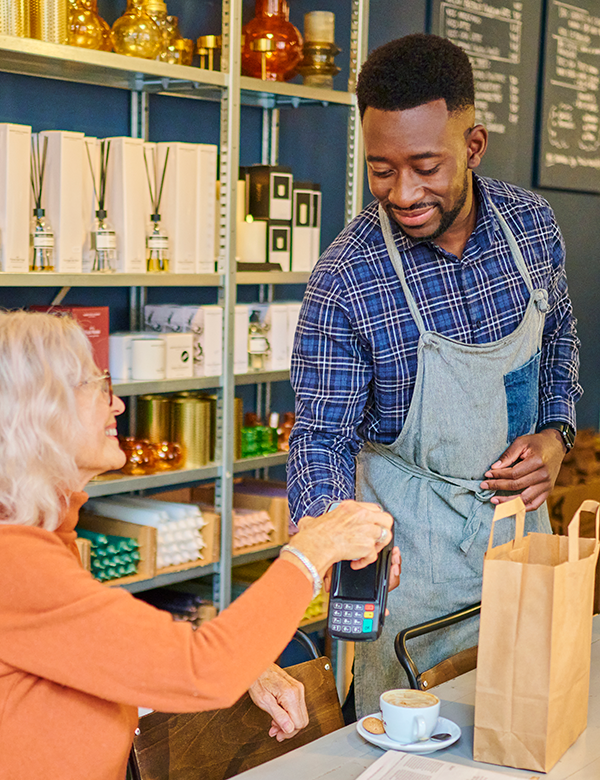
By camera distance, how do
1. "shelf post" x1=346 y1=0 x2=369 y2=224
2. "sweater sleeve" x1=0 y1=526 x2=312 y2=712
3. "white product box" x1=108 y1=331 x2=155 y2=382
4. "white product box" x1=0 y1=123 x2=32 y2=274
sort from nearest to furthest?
"sweater sleeve" x1=0 y1=526 x2=312 y2=712, "white product box" x1=0 y1=123 x2=32 y2=274, "white product box" x1=108 y1=331 x2=155 y2=382, "shelf post" x1=346 y1=0 x2=369 y2=224

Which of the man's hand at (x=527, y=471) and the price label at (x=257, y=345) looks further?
the price label at (x=257, y=345)

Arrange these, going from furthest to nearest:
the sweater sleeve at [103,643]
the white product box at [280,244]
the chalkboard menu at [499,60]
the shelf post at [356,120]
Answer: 1. the chalkboard menu at [499,60]
2. the shelf post at [356,120]
3. the white product box at [280,244]
4. the sweater sleeve at [103,643]

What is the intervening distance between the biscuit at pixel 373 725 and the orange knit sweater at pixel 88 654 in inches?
10.6

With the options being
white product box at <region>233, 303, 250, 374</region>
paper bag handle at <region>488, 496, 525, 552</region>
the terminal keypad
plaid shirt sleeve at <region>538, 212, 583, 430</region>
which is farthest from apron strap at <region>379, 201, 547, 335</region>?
white product box at <region>233, 303, 250, 374</region>

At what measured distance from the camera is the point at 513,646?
1299 millimetres

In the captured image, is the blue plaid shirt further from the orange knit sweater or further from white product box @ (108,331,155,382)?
white product box @ (108,331,155,382)

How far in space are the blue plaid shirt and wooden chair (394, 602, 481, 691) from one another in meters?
0.27

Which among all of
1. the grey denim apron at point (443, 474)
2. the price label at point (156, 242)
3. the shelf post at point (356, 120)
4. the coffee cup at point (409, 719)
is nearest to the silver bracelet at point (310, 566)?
the coffee cup at point (409, 719)

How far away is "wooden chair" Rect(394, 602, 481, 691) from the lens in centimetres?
169

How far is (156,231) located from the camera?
8.96 feet

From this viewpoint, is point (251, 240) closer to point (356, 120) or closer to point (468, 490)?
point (356, 120)

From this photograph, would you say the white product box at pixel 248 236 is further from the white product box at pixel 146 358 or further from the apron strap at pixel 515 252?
the apron strap at pixel 515 252

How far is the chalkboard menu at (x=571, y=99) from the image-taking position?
4477 millimetres

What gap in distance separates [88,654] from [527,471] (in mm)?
1037
